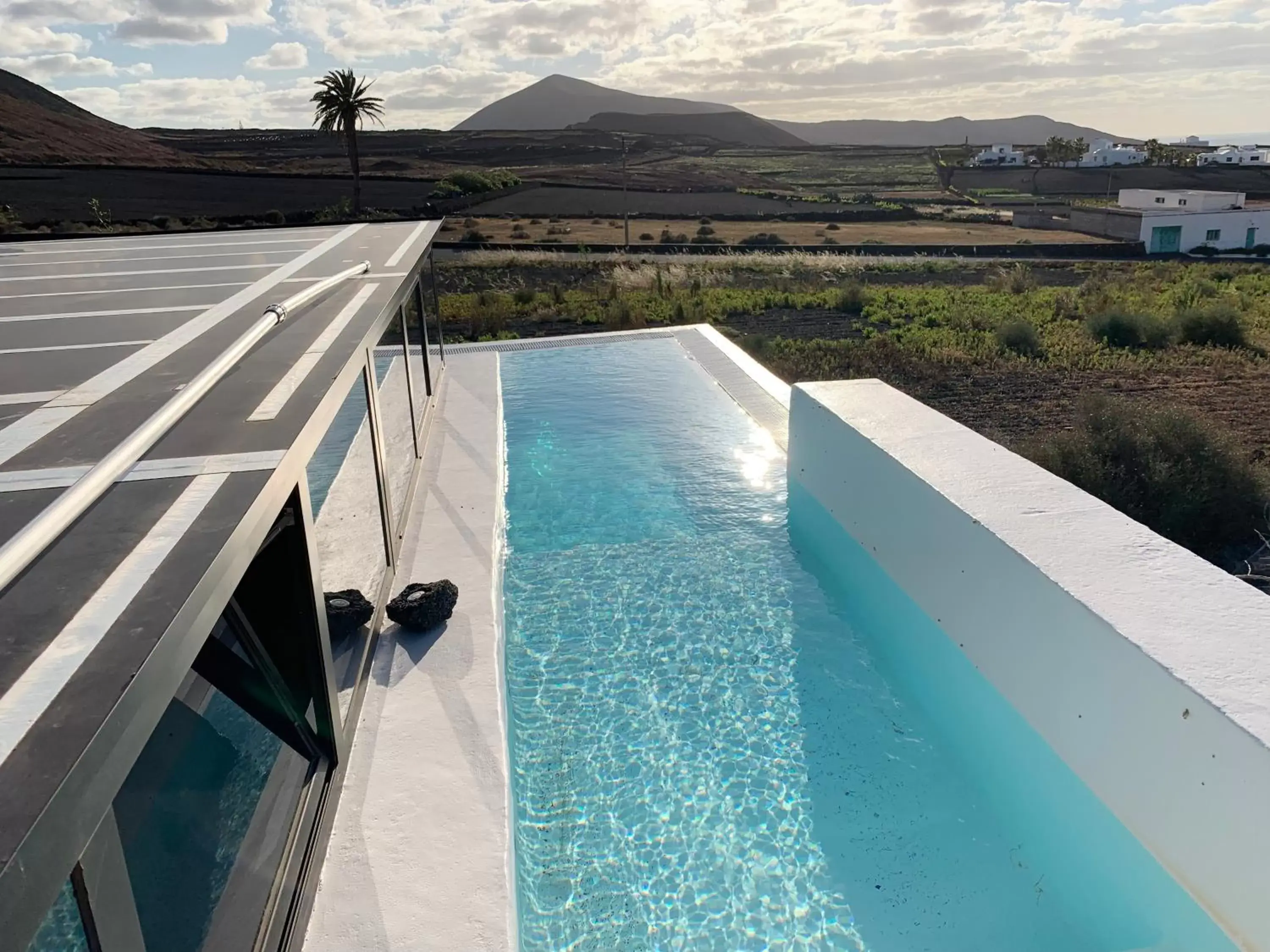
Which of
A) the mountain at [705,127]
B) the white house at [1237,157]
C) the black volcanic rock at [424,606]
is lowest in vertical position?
the black volcanic rock at [424,606]

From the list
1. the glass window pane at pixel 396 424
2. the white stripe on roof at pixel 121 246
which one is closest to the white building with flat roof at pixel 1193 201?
the white stripe on roof at pixel 121 246

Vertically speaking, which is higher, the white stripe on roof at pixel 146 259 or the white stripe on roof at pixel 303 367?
the white stripe on roof at pixel 146 259

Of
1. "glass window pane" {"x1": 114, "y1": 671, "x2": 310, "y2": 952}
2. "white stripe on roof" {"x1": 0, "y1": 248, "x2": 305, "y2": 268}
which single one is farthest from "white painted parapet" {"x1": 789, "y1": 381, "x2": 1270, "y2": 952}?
"white stripe on roof" {"x1": 0, "y1": 248, "x2": 305, "y2": 268}

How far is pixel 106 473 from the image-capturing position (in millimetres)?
2141

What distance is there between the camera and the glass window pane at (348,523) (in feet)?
11.8

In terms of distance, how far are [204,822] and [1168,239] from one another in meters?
41.2

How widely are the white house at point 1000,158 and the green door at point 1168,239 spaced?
48549 mm

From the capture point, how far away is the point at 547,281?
70.0 feet

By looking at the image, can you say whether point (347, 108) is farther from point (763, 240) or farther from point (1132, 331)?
point (1132, 331)

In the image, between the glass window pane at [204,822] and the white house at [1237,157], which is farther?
the white house at [1237,157]

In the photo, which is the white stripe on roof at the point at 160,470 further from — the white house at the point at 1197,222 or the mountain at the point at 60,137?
the mountain at the point at 60,137

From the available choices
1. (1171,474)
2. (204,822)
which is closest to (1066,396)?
(1171,474)

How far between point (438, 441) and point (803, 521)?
3265 mm

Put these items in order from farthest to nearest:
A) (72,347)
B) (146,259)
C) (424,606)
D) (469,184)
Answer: (469,184), (146,259), (424,606), (72,347)
